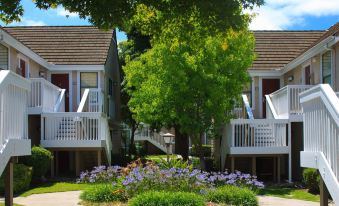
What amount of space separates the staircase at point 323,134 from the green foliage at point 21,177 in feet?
33.3

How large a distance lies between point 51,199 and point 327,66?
1156 centimetres

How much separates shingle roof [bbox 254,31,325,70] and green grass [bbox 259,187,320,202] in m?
9.06

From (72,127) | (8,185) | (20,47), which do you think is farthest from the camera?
(72,127)

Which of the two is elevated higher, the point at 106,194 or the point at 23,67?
the point at 23,67

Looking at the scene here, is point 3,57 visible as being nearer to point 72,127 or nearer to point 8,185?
point 72,127

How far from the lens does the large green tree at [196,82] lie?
69.1ft

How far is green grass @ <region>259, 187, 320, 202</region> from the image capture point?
16.7m

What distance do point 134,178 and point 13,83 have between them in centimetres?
552

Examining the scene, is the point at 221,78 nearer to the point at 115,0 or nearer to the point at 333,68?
the point at 333,68

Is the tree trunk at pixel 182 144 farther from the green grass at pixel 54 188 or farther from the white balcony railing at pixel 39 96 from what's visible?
the green grass at pixel 54 188

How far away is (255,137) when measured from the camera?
21.3 metres

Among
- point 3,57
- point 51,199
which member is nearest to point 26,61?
point 3,57

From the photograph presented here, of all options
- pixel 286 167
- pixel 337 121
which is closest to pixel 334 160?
pixel 337 121

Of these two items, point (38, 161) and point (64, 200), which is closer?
point (64, 200)
